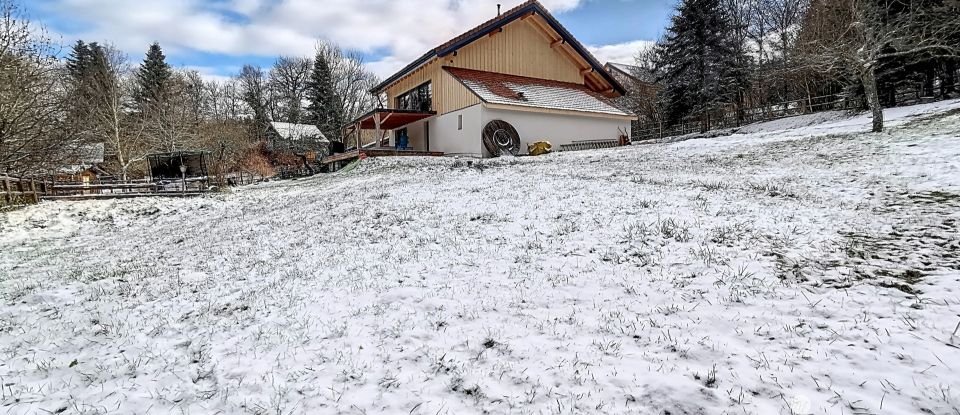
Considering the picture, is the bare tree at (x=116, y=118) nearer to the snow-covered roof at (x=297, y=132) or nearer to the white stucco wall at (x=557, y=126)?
the snow-covered roof at (x=297, y=132)

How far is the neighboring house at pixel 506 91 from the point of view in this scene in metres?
22.4

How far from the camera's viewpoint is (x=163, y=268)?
672 cm

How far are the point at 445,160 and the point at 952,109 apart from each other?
59.9 ft

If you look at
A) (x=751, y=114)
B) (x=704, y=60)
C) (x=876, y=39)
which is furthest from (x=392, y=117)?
(x=751, y=114)

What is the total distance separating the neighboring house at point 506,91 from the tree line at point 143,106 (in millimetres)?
11424

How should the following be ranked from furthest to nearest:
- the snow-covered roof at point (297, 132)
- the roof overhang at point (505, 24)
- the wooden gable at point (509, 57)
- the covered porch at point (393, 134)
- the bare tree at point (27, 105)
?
the snow-covered roof at point (297, 132) < the wooden gable at point (509, 57) < the roof overhang at point (505, 24) < the covered porch at point (393, 134) < the bare tree at point (27, 105)

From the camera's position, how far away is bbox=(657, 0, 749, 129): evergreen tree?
2892 cm

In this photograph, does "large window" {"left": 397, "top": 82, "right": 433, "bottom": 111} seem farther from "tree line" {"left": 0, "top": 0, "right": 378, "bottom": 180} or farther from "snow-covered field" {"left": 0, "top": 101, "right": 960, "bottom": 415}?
"snow-covered field" {"left": 0, "top": 101, "right": 960, "bottom": 415}

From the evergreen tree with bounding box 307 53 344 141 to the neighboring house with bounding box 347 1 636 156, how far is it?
21.7m

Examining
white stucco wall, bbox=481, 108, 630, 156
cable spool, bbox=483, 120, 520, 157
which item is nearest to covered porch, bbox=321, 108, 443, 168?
cable spool, bbox=483, 120, 520, 157

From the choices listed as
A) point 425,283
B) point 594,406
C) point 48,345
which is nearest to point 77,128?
point 48,345

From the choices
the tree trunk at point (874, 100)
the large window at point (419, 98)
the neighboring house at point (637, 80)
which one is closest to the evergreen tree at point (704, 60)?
the neighboring house at point (637, 80)

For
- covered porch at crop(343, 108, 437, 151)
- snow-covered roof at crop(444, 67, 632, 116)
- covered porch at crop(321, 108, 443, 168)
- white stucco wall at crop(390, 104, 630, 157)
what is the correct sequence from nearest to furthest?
white stucco wall at crop(390, 104, 630, 157)
snow-covered roof at crop(444, 67, 632, 116)
covered porch at crop(321, 108, 443, 168)
covered porch at crop(343, 108, 437, 151)

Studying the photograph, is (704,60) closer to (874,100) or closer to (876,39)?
(876,39)
